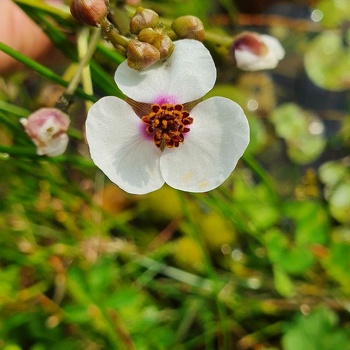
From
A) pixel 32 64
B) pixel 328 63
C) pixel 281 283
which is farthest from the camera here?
pixel 328 63

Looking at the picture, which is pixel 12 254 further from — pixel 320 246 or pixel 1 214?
pixel 320 246

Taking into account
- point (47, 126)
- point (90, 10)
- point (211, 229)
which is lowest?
point (211, 229)

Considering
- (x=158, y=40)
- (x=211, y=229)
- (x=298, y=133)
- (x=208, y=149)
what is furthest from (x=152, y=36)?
(x=298, y=133)

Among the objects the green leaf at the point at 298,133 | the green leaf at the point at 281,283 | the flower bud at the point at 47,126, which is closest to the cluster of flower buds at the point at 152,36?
the flower bud at the point at 47,126

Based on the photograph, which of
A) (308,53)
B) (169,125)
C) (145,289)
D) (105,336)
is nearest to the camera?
(169,125)

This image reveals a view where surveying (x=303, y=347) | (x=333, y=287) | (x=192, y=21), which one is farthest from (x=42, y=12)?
(x=333, y=287)

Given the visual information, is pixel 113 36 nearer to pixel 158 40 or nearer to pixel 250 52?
pixel 158 40

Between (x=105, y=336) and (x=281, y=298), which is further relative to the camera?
(x=281, y=298)
